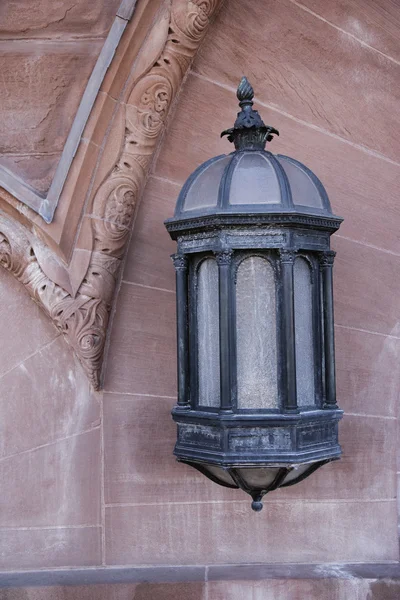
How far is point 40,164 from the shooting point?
3416 mm

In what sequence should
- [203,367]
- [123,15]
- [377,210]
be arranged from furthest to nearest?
[377,210], [123,15], [203,367]

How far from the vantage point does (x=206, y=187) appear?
2.85m

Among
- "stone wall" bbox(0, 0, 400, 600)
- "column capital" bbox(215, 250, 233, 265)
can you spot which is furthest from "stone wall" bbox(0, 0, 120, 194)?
"column capital" bbox(215, 250, 233, 265)

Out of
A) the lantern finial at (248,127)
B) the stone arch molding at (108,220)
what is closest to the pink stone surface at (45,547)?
the stone arch molding at (108,220)

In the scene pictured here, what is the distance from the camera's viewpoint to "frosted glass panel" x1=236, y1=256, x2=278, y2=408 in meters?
2.76

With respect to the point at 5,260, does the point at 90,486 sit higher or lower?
lower

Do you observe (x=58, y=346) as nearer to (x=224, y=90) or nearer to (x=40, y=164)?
(x=40, y=164)

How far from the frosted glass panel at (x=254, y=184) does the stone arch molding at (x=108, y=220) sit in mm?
737

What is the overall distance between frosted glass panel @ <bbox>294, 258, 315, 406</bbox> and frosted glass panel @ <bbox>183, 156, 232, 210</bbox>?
1.35 feet

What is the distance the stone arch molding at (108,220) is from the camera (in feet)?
11.0

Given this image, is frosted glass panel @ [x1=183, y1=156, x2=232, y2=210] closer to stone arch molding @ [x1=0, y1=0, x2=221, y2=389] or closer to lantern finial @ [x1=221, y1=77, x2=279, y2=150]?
lantern finial @ [x1=221, y1=77, x2=279, y2=150]

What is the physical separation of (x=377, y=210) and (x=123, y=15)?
144 cm

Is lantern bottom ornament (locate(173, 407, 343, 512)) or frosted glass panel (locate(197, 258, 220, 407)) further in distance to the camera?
frosted glass panel (locate(197, 258, 220, 407))

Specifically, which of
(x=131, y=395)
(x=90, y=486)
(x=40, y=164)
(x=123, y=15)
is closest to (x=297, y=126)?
(x=123, y=15)
